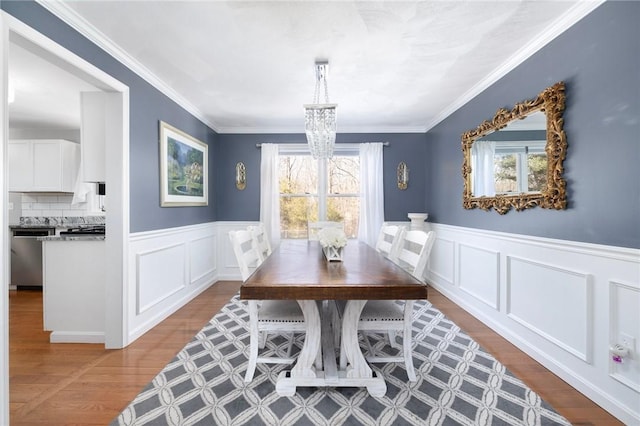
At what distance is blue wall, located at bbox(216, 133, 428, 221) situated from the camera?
4773 mm

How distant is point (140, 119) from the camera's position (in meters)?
2.78

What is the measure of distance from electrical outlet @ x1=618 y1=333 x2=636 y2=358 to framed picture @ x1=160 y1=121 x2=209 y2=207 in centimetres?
374

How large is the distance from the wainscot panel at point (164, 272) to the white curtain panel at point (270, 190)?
90 centimetres

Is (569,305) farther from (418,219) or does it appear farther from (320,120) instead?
(418,219)

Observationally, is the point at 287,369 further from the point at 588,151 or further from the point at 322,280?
the point at 588,151

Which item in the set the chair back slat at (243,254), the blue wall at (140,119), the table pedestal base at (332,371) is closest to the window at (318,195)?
the blue wall at (140,119)

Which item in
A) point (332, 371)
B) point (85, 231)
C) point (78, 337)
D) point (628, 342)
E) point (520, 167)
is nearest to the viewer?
point (628, 342)

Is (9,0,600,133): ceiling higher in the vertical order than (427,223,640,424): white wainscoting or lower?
higher

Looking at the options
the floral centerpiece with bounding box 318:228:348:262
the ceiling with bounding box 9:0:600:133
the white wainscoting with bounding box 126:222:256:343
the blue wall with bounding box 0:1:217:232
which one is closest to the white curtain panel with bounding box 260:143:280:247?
the white wainscoting with bounding box 126:222:256:343

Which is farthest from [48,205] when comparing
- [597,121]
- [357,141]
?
[597,121]

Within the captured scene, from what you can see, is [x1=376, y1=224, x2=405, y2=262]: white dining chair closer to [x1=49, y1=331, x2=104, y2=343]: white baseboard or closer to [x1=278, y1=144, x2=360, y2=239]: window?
[x1=278, y1=144, x2=360, y2=239]: window

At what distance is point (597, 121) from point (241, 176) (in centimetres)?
418

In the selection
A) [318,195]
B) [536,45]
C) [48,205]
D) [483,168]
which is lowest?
[48,205]

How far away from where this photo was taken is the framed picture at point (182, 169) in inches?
125
